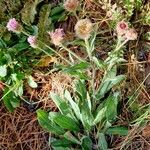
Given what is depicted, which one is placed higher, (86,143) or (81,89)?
(81,89)

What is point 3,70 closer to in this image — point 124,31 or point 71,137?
point 71,137

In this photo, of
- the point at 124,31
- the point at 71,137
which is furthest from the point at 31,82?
the point at 124,31

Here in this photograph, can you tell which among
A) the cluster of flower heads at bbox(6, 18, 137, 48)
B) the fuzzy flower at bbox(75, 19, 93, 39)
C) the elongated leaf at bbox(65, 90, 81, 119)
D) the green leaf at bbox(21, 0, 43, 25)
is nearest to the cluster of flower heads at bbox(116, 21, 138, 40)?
the cluster of flower heads at bbox(6, 18, 137, 48)

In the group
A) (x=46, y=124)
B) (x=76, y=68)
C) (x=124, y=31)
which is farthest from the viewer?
(x=46, y=124)

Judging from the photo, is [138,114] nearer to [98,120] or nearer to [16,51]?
[98,120]

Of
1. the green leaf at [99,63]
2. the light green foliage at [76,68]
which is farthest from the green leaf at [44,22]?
the green leaf at [99,63]

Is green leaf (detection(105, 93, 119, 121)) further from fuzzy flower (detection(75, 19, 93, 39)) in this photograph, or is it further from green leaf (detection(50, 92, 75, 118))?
fuzzy flower (detection(75, 19, 93, 39))

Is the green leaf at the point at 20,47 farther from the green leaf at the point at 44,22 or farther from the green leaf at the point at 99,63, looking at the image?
the green leaf at the point at 99,63
